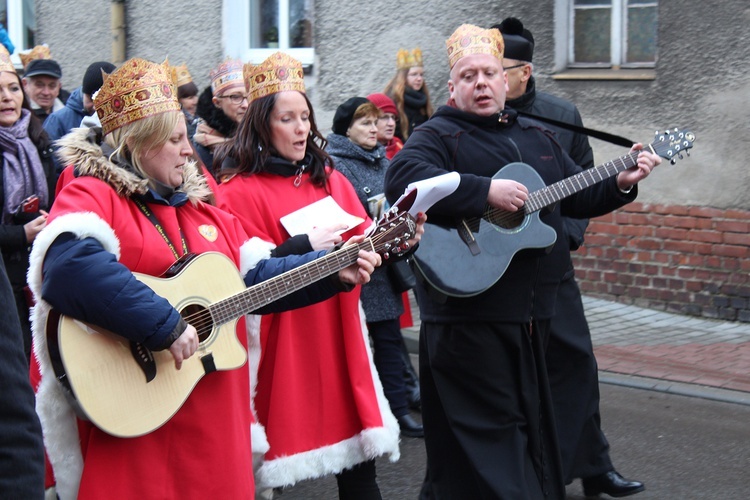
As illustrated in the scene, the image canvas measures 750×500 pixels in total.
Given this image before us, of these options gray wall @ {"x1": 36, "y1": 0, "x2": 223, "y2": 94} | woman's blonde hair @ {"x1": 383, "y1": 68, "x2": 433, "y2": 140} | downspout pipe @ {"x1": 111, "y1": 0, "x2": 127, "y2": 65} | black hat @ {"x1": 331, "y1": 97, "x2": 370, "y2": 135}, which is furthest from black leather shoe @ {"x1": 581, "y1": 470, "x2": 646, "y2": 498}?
downspout pipe @ {"x1": 111, "y1": 0, "x2": 127, "y2": 65}

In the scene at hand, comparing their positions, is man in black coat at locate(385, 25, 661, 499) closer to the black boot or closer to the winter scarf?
the winter scarf

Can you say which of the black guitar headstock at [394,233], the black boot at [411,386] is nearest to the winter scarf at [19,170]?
the black guitar headstock at [394,233]

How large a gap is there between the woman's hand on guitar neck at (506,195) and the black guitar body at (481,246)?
0.10 m

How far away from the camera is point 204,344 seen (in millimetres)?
3324

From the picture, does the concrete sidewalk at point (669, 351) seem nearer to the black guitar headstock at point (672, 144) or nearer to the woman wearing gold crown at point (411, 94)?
the woman wearing gold crown at point (411, 94)

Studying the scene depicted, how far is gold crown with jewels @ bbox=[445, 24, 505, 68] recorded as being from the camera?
434 centimetres

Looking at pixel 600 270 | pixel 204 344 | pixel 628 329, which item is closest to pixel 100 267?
pixel 204 344

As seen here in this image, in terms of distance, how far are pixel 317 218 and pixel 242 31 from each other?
27.3 ft

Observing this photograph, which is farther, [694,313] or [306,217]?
[694,313]

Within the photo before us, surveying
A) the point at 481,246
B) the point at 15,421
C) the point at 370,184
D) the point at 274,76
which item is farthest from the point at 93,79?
the point at 15,421

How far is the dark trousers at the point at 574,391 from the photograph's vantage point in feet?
15.6

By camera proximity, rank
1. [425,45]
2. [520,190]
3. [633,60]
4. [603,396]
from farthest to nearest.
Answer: [425,45]
[633,60]
[603,396]
[520,190]

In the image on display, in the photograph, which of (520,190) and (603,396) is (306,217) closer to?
(520,190)

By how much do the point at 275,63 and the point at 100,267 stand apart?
1560mm
